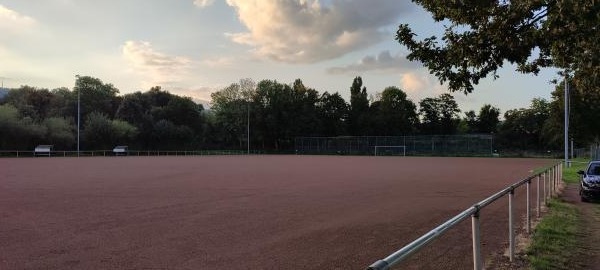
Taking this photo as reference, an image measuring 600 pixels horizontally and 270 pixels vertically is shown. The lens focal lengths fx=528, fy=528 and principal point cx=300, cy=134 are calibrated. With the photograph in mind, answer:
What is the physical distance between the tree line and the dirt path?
78.7 m

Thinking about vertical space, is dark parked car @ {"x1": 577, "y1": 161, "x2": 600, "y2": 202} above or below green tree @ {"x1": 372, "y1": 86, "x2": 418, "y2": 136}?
below

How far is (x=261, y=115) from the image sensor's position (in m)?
112

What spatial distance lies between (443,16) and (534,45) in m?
1.90

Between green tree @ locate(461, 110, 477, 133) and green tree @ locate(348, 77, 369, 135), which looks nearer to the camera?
green tree @ locate(348, 77, 369, 135)

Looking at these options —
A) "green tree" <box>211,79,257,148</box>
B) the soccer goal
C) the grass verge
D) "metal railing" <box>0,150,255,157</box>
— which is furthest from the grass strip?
"green tree" <box>211,79,257,148</box>

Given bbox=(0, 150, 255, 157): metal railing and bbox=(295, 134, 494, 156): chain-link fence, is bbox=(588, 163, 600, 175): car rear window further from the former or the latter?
bbox=(295, 134, 494, 156): chain-link fence

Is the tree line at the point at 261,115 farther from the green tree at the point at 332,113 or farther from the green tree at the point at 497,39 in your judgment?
the green tree at the point at 497,39

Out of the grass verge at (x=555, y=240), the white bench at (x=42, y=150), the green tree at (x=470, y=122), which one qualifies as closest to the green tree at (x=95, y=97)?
the white bench at (x=42, y=150)

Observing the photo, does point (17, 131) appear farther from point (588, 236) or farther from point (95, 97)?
point (588, 236)

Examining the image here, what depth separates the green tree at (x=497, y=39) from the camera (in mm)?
9203

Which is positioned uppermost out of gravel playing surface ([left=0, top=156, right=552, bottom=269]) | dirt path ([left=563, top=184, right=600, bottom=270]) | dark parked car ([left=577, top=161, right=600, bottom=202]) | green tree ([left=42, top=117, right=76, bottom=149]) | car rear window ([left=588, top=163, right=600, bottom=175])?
green tree ([left=42, top=117, right=76, bottom=149])

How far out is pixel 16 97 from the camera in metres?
97.4

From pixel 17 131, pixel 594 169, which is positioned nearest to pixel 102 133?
pixel 17 131

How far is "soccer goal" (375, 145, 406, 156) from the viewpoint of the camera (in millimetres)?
98381
